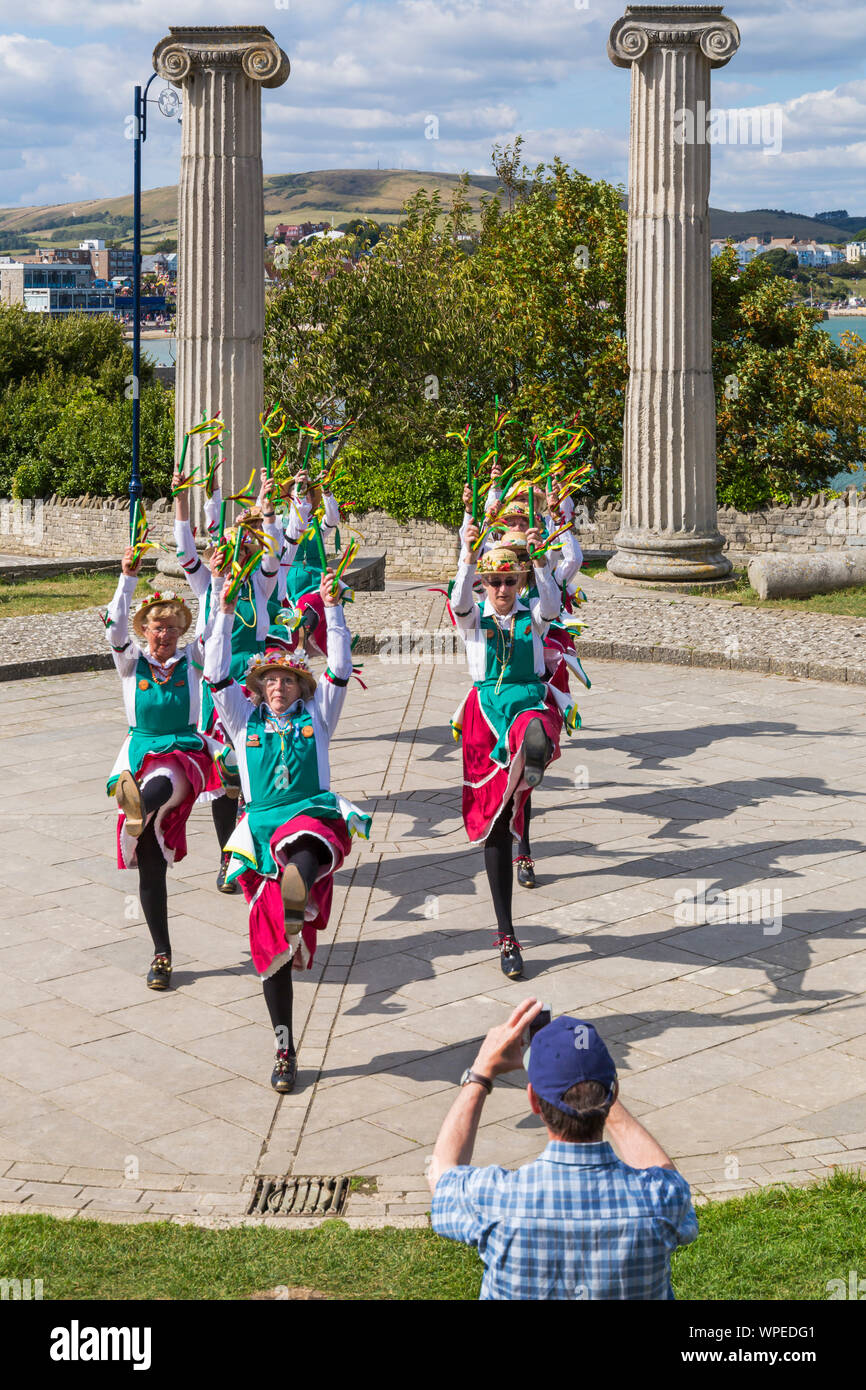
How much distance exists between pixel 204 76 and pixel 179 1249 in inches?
624

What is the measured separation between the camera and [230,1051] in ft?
22.9

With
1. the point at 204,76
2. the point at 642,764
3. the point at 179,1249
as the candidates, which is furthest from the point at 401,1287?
the point at 204,76

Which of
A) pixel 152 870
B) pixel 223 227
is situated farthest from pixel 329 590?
pixel 223 227

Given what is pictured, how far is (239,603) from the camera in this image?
970 centimetres

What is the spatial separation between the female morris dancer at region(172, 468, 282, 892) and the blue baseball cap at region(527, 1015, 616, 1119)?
4852 millimetres

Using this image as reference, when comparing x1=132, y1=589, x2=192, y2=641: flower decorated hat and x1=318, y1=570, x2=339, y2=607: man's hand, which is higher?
x1=318, y1=570, x2=339, y2=607: man's hand

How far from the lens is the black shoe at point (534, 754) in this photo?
8164mm

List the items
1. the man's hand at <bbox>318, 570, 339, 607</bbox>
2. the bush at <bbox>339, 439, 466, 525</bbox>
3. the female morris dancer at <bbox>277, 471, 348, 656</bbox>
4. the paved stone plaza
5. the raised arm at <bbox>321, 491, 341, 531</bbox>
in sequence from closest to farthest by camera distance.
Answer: the paved stone plaza
the man's hand at <bbox>318, 570, 339, 607</bbox>
the female morris dancer at <bbox>277, 471, 348, 656</bbox>
the raised arm at <bbox>321, 491, 341, 531</bbox>
the bush at <bbox>339, 439, 466, 525</bbox>

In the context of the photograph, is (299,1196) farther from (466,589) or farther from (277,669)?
(466,589)

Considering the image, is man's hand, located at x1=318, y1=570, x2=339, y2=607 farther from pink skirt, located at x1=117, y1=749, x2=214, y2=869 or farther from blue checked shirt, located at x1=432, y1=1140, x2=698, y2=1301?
blue checked shirt, located at x1=432, y1=1140, x2=698, y2=1301

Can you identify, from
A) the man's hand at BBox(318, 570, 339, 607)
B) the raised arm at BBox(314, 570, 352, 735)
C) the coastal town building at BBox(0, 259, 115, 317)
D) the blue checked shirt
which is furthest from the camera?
the coastal town building at BBox(0, 259, 115, 317)

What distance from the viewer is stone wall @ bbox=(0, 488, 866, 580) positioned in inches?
934

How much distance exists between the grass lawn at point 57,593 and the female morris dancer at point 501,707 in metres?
11.8

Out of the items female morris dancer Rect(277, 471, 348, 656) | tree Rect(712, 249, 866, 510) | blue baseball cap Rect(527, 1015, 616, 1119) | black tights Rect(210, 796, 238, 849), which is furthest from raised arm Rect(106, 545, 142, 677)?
tree Rect(712, 249, 866, 510)
